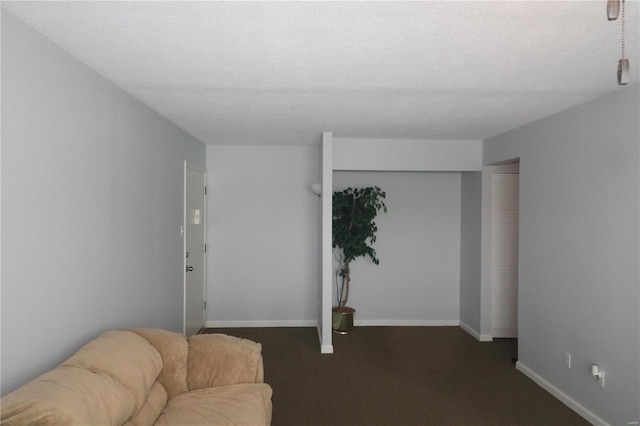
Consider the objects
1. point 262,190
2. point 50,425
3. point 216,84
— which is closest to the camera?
point 50,425

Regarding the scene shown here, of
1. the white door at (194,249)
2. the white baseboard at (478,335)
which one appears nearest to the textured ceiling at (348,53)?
the white door at (194,249)

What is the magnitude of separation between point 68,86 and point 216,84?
0.88 m

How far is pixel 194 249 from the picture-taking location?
16.0ft

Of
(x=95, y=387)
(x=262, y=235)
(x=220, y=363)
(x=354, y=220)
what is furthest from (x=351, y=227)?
(x=95, y=387)

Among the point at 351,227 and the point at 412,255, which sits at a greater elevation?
the point at 351,227

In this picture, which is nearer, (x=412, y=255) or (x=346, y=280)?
(x=346, y=280)

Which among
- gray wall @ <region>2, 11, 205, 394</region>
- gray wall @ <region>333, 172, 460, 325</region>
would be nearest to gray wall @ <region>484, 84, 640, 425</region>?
gray wall @ <region>333, 172, 460, 325</region>

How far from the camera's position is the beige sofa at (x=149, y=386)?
5.24ft

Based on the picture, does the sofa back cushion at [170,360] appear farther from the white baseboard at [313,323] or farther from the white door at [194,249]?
the white baseboard at [313,323]

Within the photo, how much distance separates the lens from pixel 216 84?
2750 millimetres

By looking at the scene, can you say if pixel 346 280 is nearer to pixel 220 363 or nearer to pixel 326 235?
pixel 326 235

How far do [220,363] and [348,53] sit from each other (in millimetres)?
2056

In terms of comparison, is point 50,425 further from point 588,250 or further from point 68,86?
point 588,250

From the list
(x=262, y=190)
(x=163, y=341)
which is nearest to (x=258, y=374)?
(x=163, y=341)
